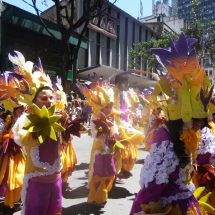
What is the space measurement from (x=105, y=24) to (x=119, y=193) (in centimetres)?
1772

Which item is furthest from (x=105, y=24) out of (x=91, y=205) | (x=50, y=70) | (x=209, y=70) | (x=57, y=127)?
(x=57, y=127)

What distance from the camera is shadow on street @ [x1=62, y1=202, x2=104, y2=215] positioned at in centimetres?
321

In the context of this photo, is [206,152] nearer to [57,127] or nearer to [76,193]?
[57,127]

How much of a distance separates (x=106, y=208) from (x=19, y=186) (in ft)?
4.47

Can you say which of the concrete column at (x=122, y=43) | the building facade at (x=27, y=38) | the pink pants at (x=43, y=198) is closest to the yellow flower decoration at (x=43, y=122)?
the pink pants at (x=43, y=198)

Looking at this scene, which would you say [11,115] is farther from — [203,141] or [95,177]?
[203,141]

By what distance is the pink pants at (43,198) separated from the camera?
2080 mm

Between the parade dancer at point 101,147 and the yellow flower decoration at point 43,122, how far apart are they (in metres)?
1.26

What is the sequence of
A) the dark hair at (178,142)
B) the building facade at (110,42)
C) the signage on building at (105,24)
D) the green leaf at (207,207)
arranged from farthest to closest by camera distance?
the signage on building at (105,24) → the building facade at (110,42) → the green leaf at (207,207) → the dark hair at (178,142)

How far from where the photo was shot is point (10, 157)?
324 centimetres

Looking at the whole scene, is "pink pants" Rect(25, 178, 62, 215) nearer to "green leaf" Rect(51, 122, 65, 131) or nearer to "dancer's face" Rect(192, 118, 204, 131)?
"green leaf" Rect(51, 122, 65, 131)

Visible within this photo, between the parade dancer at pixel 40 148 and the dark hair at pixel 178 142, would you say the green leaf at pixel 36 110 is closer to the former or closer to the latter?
the parade dancer at pixel 40 148

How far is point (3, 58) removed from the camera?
11.6 m

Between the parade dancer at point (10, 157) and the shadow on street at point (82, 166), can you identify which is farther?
the shadow on street at point (82, 166)
